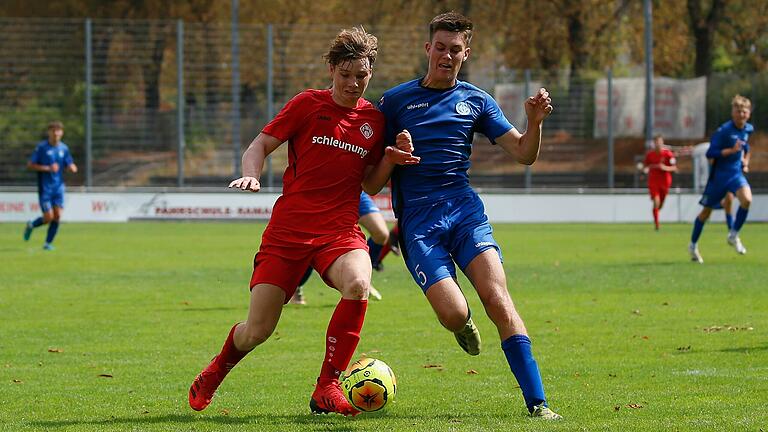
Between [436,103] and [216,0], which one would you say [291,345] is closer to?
[436,103]

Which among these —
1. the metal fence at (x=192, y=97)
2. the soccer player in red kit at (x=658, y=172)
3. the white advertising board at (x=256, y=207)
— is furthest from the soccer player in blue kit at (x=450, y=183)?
the metal fence at (x=192, y=97)

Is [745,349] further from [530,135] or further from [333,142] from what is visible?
[333,142]

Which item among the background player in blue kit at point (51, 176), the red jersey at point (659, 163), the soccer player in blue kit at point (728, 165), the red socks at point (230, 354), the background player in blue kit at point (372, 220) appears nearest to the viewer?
the red socks at point (230, 354)

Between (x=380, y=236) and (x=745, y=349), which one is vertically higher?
(x=380, y=236)

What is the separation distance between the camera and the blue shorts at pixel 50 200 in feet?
74.0

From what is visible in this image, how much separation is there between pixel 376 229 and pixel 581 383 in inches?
236

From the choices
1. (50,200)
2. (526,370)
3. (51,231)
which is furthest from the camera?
(50,200)

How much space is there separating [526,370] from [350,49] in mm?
1967

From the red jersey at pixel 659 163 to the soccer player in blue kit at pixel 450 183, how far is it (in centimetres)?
2263

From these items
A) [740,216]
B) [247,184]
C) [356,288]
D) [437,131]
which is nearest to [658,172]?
[740,216]

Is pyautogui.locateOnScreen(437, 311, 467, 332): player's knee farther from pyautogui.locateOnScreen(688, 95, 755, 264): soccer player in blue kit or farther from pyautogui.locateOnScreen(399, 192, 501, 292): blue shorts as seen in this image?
pyautogui.locateOnScreen(688, 95, 755, 264): soccer player in blue kit

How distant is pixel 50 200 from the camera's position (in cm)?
2261

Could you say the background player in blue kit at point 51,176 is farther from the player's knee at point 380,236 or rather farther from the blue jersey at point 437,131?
the blue jersey at point 437,131

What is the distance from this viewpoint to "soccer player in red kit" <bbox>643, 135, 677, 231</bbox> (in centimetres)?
2936
